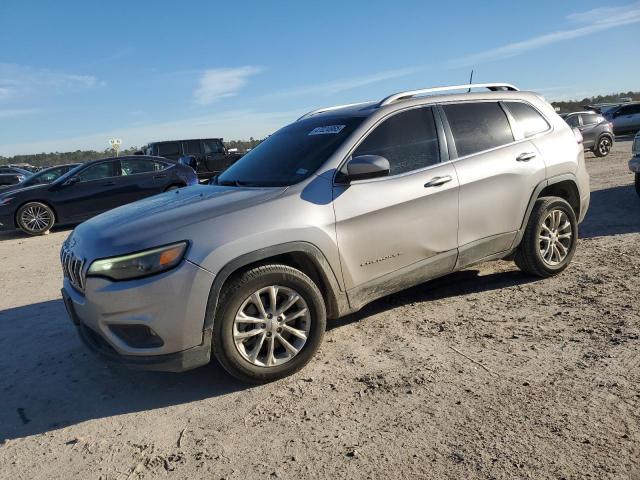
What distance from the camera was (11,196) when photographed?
10.6 meters

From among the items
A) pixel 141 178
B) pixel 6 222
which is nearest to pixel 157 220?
pixel 141 178

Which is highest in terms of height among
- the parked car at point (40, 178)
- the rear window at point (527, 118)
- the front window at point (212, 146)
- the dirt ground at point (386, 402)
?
the front window at point (212, 146)

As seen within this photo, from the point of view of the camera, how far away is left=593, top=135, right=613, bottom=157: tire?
704 inches

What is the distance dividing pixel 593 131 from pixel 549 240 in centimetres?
1538

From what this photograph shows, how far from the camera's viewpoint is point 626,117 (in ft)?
84.3

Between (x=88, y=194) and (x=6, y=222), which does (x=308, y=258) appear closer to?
(x=88, y=194)

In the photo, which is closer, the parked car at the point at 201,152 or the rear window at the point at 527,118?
the rear window at the point at 527,118

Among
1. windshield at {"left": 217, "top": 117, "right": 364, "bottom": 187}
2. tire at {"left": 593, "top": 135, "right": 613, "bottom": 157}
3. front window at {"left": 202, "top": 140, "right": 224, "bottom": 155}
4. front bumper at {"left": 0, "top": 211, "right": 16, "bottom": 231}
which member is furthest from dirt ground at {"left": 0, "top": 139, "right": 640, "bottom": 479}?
tire at {"left": 593, "top": 135, "right": 613, "bottom": 157}

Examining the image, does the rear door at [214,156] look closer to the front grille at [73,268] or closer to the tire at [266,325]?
the front grille at [73,268]

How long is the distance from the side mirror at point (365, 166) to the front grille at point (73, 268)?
186cm

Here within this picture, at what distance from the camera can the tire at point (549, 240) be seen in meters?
4.73

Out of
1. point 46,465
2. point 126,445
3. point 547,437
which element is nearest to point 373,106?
point 547,437

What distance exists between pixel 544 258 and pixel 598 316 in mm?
1007

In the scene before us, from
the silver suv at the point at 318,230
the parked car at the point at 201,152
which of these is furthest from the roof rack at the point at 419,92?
the parked car at the point at 201,152
